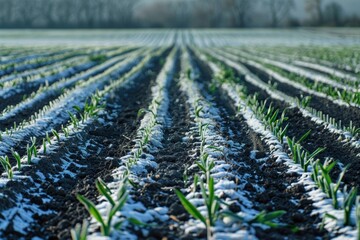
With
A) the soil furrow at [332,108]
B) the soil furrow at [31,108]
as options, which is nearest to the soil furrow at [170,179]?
the soil furrow at [31,108]

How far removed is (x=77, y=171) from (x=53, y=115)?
96.0 inches

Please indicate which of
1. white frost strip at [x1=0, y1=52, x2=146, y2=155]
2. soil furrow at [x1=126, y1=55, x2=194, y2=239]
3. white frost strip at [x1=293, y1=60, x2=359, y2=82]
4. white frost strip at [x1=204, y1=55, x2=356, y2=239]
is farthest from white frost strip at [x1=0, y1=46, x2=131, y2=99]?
white frost strip at [x1=293, y1=60, x2=359, y2=82]

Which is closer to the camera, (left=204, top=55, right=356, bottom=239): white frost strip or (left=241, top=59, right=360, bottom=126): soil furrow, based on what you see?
(left=204, top=55, right=356, bottom=239): white frost strip

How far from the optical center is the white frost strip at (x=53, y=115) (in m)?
5.42

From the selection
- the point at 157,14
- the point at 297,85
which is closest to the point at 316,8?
the point at 157,14

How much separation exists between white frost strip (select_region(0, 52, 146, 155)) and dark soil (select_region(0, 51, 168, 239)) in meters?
0.63

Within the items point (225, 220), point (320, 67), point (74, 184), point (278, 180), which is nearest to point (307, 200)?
point (278, 180)

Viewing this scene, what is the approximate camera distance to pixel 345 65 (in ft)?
44.7

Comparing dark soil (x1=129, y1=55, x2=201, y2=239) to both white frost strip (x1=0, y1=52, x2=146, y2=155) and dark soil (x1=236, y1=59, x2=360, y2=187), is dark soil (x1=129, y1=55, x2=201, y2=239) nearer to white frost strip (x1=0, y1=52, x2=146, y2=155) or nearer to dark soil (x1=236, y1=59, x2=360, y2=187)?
dark soil (x1=236, y1=59, x2=360, y2=187)

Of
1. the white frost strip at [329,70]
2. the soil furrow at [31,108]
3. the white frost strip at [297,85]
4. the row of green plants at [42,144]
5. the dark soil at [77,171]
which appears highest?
the white frost strip at [329,70]

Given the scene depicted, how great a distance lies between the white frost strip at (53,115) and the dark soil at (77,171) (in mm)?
627

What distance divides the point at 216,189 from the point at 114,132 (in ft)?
8.90

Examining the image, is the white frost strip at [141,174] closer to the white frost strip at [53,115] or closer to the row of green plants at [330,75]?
the white frost strip at [53,115]

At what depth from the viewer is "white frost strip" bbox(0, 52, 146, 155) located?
5424 millimetres
